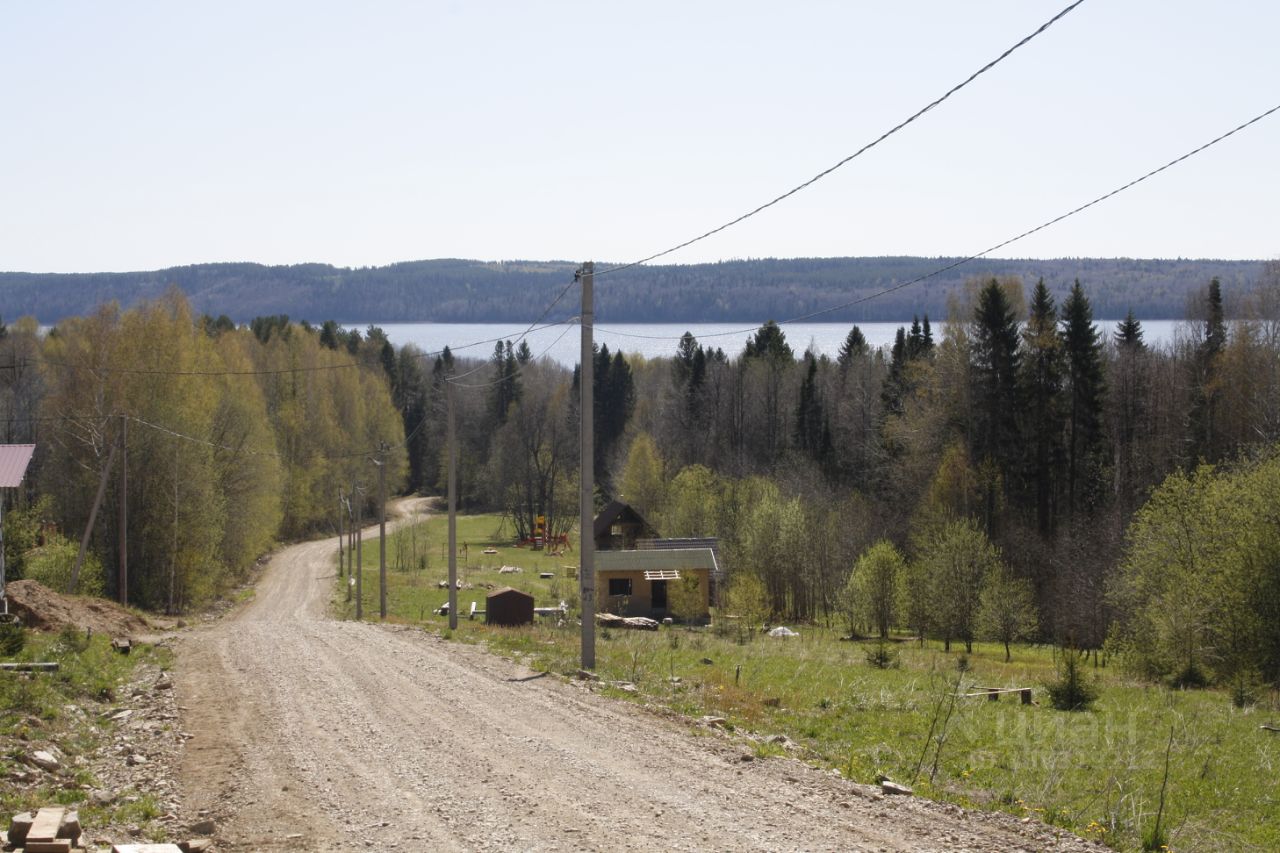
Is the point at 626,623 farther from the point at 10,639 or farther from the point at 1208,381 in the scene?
the point at 1208,381

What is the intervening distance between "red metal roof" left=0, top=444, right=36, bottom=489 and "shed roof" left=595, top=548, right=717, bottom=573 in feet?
104

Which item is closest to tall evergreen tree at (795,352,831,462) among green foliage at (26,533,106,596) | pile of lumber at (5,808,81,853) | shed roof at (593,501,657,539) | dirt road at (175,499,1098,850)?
shed roof at (593,501,657,539)

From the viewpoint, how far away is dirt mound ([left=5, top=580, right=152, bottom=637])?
80.2ft

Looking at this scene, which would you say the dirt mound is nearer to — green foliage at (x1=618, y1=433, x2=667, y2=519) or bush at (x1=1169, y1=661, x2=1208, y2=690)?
bush at (x1=1169, y1=661, x2=1208, y2=690)

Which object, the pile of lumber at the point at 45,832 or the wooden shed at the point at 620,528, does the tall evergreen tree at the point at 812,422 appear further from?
the pile of lumber at the point at 45,832

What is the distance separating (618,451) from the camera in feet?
347

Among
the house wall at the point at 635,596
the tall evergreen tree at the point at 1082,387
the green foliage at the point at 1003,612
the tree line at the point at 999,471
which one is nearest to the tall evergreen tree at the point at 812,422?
the tree line at the point at 999,471

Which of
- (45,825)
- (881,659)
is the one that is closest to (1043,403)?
(881,659)

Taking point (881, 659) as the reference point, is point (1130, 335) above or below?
above

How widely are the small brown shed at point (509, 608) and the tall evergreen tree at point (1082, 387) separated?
3427cm

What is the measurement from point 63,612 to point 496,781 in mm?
18752

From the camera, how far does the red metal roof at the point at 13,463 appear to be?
23.0 metres

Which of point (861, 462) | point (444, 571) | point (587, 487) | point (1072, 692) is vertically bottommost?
point (444, 571)

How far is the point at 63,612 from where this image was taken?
85.0 feet
